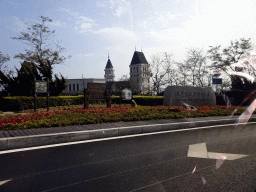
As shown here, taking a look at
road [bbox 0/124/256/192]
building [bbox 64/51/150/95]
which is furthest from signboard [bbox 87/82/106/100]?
building [bbox 64/51/150/95]

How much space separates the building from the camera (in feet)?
153

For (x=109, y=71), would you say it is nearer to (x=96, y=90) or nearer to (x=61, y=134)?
(x=96, y=90)

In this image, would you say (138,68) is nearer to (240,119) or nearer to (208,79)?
(208,79)

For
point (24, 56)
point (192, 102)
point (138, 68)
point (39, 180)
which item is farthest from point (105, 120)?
point (138, 68)

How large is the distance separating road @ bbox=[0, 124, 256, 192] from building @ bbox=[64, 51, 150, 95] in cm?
3505

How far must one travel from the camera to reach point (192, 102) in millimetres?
20641

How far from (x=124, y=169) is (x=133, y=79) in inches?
1846

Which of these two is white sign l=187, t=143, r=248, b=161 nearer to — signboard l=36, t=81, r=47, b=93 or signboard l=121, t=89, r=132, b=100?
signboard l=36, t=81, r=47, b=93

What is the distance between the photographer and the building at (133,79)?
4676 cm

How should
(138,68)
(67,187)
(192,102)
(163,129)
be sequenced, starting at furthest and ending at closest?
(138,68)
(192,102)
(163,129)
(67,187)

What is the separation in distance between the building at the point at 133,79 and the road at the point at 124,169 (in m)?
35.1

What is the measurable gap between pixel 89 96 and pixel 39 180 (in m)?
11.5

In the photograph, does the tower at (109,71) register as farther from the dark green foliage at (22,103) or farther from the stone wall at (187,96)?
the dark green foliage at (22,103)

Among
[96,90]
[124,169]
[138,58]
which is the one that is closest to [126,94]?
[96,90]
